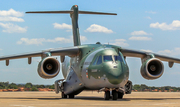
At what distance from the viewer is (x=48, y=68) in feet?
60.3

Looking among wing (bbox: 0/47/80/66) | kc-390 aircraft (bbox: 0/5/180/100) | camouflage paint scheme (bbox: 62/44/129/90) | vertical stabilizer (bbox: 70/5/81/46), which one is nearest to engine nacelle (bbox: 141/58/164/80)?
kc-390 aircraft (bbox: 0/5/180/100)

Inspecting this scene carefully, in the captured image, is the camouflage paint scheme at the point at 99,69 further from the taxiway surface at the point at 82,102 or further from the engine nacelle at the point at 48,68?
the engine nacelle at the point at 48,68

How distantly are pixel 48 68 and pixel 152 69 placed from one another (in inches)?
250

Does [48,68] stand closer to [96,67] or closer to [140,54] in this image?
[96,67]

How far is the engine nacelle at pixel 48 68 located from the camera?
58.3 ft

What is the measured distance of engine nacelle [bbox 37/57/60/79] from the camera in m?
17.8

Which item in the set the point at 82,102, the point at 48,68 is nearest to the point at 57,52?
the point at 48,68

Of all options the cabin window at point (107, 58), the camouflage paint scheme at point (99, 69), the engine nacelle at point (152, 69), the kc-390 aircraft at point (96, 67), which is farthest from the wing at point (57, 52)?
the engine nacelle at point (152, 69)

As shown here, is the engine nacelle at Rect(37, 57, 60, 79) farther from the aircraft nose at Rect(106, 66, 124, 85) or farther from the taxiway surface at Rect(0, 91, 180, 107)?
the aircraft nose at Rect(106, 66, 124, 85)

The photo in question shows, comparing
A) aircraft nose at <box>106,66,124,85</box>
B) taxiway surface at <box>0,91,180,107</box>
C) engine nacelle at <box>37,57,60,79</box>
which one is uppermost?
engine nacelle at <box>37,57,60,79</box>

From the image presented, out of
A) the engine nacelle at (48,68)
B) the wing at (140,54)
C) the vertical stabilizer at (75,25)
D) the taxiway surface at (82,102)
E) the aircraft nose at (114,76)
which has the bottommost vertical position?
the taxiway surface at (82,102)

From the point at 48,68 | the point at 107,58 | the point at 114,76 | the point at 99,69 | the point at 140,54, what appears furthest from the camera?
the point at 140,54

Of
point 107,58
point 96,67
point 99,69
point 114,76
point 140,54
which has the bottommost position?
point 114,76

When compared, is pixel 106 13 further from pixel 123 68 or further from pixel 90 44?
pixel 123 68
